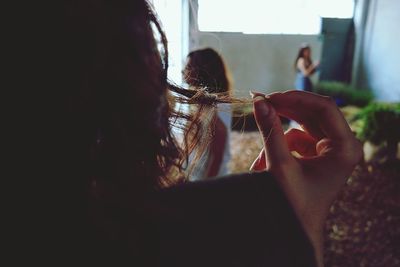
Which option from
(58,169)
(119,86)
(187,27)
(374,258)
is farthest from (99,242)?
(187,27)

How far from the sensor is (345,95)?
12086 millimetres

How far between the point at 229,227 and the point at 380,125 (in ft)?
19.9

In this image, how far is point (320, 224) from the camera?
2.09 feet

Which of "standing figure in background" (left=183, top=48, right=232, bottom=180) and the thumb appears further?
"standing figure in background" (left=183, top=48, right=232, bottom=180)

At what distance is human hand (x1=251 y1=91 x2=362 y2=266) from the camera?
622mm

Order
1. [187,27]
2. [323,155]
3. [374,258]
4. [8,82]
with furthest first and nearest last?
1. [187,27]
2. [374,258]
3. [323,155]
4. [8,82]

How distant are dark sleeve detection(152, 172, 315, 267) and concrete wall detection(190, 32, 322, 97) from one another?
1148 cm

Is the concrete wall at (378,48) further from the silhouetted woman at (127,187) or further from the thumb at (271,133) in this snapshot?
the silhouetted woman at (127,187)

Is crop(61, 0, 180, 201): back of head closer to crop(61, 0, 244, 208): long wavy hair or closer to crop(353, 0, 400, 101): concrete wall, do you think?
crop(61, 0, 244, 208): long wavy hair

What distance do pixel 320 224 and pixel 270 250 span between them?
11 centimetres

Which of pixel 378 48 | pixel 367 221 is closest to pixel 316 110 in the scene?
pixel 367 221

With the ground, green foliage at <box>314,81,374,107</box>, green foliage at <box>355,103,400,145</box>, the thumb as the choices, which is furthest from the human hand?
green foliage at <box>314,81,374,107</box>

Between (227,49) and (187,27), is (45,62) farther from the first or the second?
(227,49)

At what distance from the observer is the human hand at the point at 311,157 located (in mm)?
622
